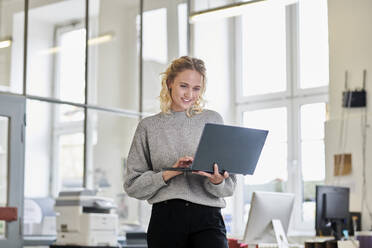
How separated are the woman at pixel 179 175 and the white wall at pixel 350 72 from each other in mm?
4080

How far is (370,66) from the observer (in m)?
6.06

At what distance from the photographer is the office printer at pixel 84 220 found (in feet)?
18.1

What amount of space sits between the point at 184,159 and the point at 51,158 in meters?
7.22

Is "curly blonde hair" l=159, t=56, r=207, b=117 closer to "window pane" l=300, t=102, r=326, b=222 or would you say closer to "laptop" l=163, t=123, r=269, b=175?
"laptop" l=163, t=123, r=269, b=175

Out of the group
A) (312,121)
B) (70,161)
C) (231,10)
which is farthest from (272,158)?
(70,161)

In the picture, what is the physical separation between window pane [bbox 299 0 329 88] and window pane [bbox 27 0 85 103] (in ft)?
9.09

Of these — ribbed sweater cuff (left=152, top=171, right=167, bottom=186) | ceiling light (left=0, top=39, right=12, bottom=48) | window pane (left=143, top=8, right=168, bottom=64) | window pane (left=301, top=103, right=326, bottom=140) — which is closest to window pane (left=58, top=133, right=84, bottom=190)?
window pane (left=143, top=8, right=168, bottom=64)

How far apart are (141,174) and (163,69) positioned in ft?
18.6

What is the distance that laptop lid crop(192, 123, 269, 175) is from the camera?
204cm

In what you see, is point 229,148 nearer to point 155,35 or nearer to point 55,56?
point 155,35

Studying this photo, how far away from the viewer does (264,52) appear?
25.8ft

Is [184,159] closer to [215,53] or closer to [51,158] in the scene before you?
[215,53]

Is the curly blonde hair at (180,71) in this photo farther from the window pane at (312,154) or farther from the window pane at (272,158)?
the window pane at (272,158)

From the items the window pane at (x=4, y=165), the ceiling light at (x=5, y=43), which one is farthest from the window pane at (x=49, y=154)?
the window pane at (x=4, y=165)
